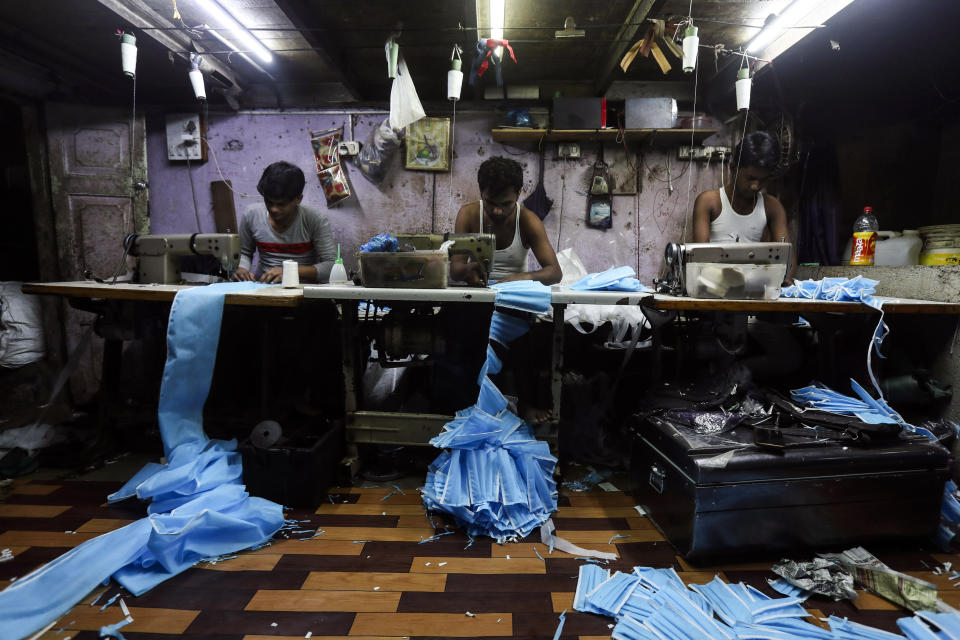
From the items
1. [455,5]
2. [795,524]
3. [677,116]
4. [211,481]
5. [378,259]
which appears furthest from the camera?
[677,116]

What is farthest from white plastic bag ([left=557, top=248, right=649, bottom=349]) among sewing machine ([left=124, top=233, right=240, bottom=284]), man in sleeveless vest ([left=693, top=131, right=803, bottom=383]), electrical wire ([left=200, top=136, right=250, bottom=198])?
electrical wire ([left=200, top=136, right=250, bottom=198])

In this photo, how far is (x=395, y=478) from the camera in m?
2.39

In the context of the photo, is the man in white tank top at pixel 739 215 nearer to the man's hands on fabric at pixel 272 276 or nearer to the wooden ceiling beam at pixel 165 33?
the man's hands on fabric at pixel 272 276

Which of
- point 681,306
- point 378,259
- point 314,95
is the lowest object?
point 681,306

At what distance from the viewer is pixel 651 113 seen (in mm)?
4074

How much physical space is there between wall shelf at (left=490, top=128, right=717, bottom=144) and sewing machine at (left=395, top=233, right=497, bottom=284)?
2410mm

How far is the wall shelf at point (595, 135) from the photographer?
411 centimetres

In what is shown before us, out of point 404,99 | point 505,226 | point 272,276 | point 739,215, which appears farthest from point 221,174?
point 739,215

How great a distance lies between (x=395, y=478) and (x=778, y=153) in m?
4.41

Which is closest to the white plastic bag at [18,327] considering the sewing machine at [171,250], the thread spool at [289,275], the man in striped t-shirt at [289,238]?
the sewing machine at [171,250]

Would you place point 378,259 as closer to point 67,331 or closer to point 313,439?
point 313,439

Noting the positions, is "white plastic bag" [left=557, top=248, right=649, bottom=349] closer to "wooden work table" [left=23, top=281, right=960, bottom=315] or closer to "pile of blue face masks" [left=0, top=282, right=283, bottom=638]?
"wooden work table" [left=23, top=281, right=960, bottom=315]

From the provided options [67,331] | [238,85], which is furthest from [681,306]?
[67,331]

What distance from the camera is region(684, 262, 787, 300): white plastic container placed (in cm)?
200
